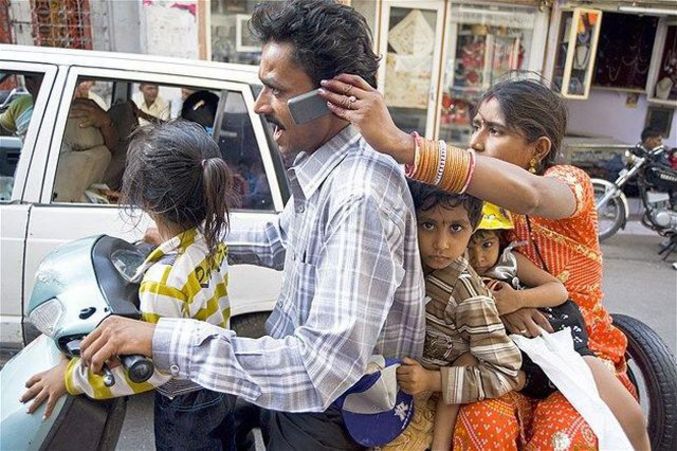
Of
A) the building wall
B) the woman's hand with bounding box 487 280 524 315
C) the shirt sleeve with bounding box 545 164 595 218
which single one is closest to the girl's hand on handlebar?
the woman's hand with bounding box 487 280 524 315

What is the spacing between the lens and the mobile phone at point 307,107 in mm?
1129

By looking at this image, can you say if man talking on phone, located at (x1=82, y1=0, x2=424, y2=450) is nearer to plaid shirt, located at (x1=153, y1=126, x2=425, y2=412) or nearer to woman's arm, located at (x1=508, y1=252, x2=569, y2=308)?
plaid shirt, located at (x1=153, y1=126, x2=425, y2=412)

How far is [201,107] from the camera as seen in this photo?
320cm

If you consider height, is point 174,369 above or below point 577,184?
below

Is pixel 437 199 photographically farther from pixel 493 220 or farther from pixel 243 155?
pixel 243 155

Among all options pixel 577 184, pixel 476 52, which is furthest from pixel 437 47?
pixel 577 184

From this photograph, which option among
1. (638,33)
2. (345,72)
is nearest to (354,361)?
(345,72)

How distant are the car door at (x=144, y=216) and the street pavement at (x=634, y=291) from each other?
785 millimetres

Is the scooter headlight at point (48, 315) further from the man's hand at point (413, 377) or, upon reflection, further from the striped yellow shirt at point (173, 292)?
the man's hand at point (413, 377)

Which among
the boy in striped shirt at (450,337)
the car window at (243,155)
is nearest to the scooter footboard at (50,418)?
the boy in striped shirt at (450,337)

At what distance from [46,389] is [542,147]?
1339mm

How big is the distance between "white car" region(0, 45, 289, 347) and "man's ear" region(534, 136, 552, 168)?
1416 millimetres

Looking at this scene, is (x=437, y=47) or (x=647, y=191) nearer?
(x=647, y=191)

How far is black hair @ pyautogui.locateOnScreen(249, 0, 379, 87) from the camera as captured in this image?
115cm
